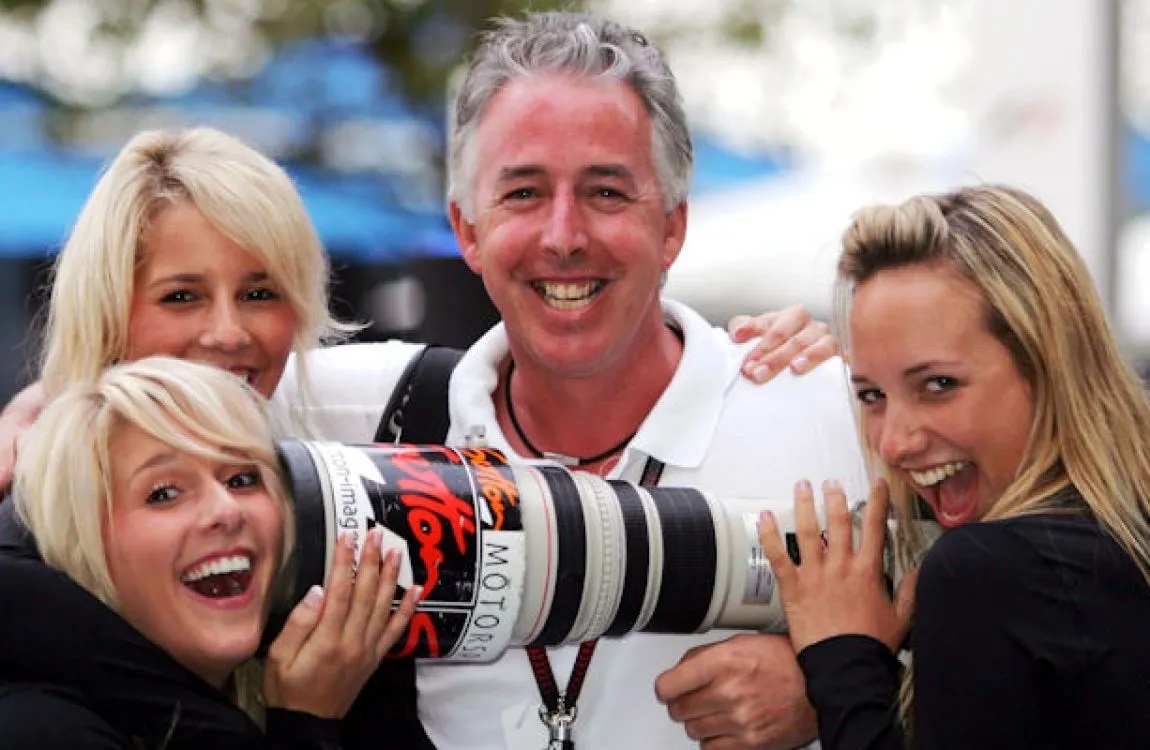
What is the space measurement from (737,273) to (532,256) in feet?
19.2

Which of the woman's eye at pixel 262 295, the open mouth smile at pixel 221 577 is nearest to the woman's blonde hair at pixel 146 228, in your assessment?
the woman's eye at pixel 262 295

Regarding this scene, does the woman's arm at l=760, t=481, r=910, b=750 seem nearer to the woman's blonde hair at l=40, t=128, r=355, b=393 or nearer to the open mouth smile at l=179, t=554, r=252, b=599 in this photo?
the open mouth smile at l=179, t=554, r=252, b=599

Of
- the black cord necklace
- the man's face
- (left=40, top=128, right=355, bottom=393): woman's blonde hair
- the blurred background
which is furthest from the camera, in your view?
the blurred background

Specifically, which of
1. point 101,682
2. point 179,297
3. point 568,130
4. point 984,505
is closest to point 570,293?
point 568,130

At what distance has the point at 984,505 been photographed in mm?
2588

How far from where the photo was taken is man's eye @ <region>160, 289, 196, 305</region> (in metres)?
3.06

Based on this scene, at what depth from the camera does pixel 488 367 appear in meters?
3.31

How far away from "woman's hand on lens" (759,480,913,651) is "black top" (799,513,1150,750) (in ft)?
0.74

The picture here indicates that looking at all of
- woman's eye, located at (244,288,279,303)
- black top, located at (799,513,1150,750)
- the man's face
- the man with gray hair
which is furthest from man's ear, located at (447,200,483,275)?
black top, located at (799,513,1150,750)

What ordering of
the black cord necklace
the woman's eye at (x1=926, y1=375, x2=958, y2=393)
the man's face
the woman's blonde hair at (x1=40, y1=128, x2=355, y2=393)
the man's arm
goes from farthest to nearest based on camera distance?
the black cord necklace, the man's face, the woman's blonde hair at (x1=40, y1=128, x2=355, y2=393), the man's arm, the woman's eye at (x1=926, y1=375, x2=958, y2=393)

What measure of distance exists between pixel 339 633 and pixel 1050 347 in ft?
3.22

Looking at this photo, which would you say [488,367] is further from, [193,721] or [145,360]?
[193,721]

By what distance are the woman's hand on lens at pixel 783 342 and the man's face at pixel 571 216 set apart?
0.21 m

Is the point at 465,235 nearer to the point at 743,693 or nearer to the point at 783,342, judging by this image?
the point at 783,342
